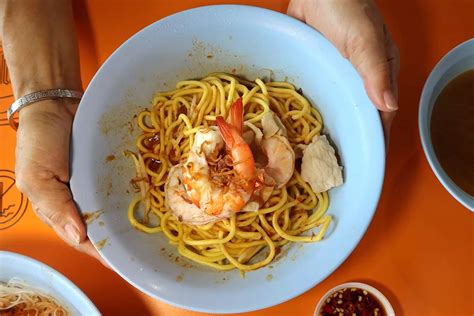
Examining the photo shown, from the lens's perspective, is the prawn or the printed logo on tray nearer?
the prawn

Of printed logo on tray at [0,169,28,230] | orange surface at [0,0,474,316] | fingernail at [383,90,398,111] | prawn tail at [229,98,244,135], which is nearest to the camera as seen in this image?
fingernail at [383,90,398,111]

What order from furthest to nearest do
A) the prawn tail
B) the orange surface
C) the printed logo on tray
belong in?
the printed logo on tray
the orange surface
the prawn tail

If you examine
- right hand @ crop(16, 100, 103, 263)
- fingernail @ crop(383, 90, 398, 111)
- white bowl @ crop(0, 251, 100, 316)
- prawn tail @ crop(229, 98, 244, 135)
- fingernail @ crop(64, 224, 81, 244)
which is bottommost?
white bowl @ crop(0, 251, 100, 316)

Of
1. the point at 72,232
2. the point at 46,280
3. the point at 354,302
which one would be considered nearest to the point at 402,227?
the point at 354,302

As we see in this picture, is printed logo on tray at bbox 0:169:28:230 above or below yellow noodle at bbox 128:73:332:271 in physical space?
below

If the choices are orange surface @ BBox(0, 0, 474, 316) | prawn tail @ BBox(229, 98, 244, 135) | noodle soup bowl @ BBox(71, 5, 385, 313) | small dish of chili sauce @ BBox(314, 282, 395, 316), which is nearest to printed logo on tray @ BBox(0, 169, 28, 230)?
orange surface @ BBox(0, 0, 474, 316)

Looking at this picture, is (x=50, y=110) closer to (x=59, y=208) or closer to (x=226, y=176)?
(x=59, y=208)

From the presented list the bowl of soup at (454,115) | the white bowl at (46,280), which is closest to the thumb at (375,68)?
the bowl of soup at (454,115)

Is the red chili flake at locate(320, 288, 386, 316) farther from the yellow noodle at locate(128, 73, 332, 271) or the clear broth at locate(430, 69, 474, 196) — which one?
the clear broth at locate(430, 69, 474, 196)
